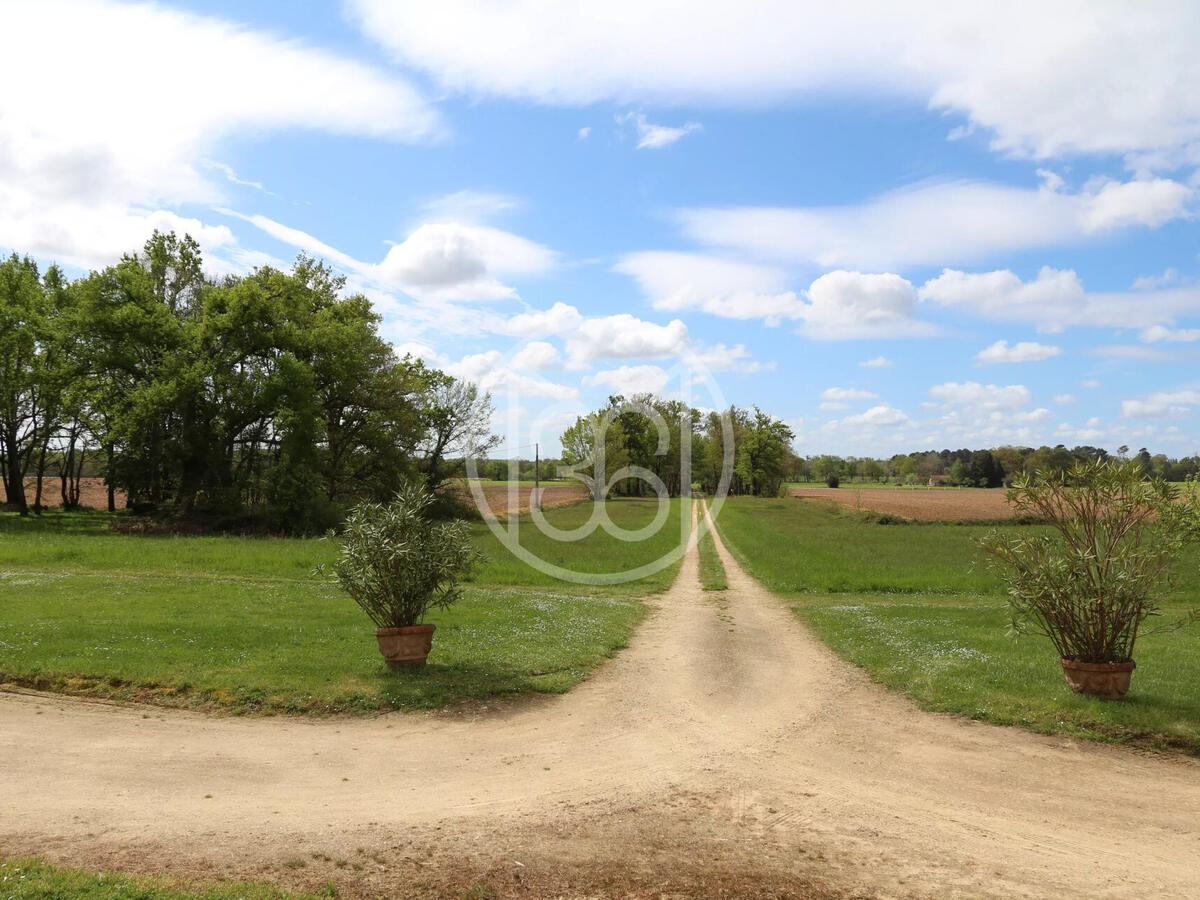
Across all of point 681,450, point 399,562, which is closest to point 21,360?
point 399,562

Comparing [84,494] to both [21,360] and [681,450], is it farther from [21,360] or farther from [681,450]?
[681,450]

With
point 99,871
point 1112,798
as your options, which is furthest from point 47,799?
point 1112,798

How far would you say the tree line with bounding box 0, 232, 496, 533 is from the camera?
44.5 meters

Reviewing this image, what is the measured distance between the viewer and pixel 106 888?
18.8 feet

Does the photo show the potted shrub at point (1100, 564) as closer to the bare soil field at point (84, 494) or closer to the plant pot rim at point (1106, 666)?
the plant pot rim at point (1106, 666)

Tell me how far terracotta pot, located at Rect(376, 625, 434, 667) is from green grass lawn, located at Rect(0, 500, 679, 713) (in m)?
0.25

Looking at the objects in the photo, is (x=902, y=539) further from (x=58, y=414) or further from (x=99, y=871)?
(x=58, y=414)

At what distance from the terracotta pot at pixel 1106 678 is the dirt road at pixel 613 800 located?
1.68 meters

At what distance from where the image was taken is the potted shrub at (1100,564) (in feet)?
37.0

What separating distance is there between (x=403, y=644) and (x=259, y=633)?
13.3 feet

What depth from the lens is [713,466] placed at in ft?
378

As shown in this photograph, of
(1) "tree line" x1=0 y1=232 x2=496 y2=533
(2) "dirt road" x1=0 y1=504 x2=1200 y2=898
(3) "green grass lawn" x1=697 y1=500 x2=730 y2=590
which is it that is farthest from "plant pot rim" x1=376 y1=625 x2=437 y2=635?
(1) "tree line" x1=0 y1=232 x2=496 y2=533

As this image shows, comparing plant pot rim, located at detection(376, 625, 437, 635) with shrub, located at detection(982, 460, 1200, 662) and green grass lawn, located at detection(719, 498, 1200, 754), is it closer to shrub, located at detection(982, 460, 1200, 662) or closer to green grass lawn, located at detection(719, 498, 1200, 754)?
green grass lawn, located at detection(719, 498, 1200, 754)

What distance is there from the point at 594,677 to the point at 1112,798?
7.76m
